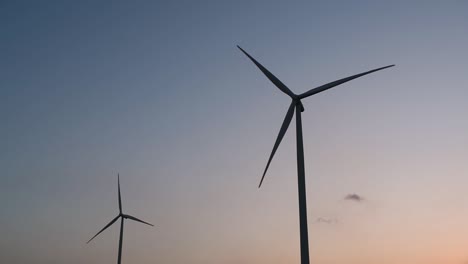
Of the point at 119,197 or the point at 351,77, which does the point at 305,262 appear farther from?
the point at 119,197

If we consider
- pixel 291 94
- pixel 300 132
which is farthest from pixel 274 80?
pixel 300 132

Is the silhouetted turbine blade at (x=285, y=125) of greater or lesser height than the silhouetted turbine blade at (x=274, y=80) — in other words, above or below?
below

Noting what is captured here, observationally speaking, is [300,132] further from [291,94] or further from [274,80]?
[274,80]

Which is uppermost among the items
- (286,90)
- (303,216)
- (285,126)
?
(286,90)

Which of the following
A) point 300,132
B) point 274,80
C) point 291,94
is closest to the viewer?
point 300,132

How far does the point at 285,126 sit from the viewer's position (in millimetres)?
58062

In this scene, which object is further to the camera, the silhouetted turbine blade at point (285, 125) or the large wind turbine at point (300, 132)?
the silhouetted turbine blade at point (285, 125)

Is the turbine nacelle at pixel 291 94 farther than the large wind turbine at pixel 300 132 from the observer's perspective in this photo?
Yes

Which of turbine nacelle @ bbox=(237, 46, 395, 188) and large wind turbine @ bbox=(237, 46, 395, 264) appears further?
turbine nacelle @ bbox=(237, 46, 395, 188)

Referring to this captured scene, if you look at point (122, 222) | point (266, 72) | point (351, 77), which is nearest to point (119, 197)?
point (122, 222)

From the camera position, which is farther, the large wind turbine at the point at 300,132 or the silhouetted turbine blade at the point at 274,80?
the silhouetted turbine blade at the point at 274,80

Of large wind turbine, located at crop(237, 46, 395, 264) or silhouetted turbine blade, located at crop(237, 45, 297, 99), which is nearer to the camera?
large wind turbine, located at crop(237, 46, 395, 264)

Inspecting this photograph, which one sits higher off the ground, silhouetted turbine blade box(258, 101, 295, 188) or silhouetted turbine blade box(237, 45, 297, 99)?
silhouetted turbine blade box(237, 45, 297, 99)

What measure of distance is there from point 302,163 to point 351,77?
14984 millimetres
